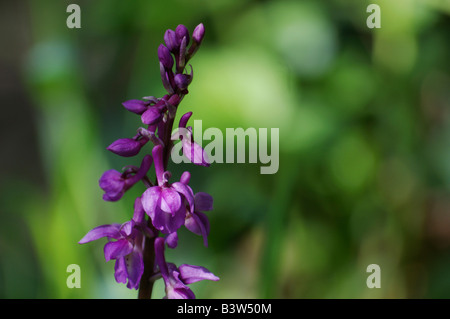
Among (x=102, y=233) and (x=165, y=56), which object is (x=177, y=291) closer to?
(x=102, y=233)

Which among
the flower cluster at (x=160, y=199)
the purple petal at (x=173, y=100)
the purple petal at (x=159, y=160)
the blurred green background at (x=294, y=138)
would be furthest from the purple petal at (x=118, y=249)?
the blurred green background at (x=294, y=138)

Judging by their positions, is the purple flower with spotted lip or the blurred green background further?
the blurred green background

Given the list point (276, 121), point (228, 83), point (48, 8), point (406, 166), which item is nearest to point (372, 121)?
point (406, 166)

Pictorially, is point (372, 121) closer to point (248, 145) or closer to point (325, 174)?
point (325, 174)

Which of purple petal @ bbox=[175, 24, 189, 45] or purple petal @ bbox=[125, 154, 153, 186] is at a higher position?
purple petal @ bbox=[175, 24, 189, 45]

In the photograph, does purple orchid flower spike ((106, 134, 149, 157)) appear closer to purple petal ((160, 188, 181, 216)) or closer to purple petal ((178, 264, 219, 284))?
purple petal ((160, 188, 181, 216))

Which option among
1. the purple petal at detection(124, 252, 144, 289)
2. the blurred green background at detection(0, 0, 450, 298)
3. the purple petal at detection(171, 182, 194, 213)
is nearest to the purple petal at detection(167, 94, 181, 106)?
the purple petal at detection(171, 182, 194, 213)

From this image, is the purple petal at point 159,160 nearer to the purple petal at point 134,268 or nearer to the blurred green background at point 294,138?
the purple petal at point 134,268
